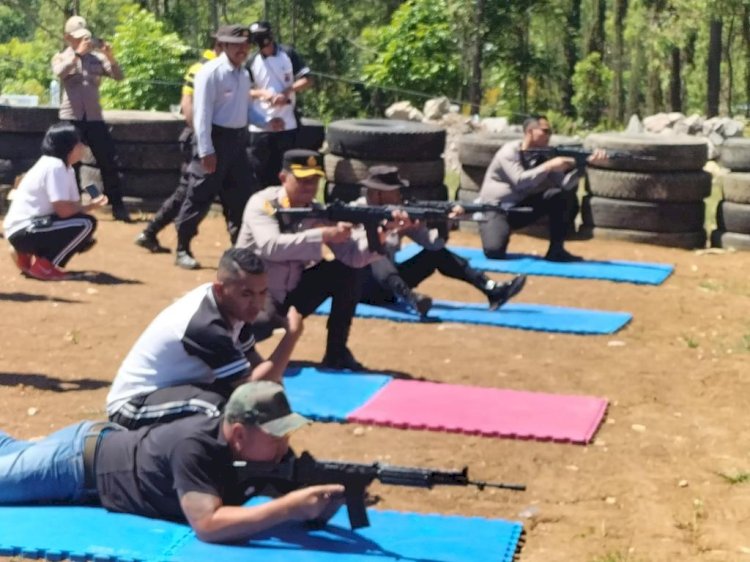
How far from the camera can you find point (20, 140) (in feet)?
47.2

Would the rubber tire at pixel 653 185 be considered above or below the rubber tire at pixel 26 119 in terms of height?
below

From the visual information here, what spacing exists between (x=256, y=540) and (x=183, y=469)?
1.54 feet

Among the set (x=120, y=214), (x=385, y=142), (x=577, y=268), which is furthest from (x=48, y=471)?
(x=120, y=214)

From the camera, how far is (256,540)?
5.29 m

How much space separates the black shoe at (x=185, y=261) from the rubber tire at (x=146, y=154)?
2658 millimetres

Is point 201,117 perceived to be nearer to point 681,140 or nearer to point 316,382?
point 316,382

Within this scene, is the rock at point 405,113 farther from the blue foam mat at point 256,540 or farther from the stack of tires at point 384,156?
the blue foam mat at point 256,540

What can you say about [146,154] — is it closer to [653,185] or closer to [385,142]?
[385,142]

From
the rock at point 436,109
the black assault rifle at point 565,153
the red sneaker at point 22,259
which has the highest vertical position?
the black assault rifle at point 565,153

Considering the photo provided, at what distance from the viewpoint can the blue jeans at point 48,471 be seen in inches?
214

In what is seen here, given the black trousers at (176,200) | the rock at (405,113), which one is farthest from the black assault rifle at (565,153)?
Result: the rock at (405,113)

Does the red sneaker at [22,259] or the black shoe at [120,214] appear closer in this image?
the red sneaker at [22,259]

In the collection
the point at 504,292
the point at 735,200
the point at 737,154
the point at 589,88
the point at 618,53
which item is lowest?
the point at 589,88

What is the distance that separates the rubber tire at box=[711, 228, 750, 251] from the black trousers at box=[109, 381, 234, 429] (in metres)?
8.68
